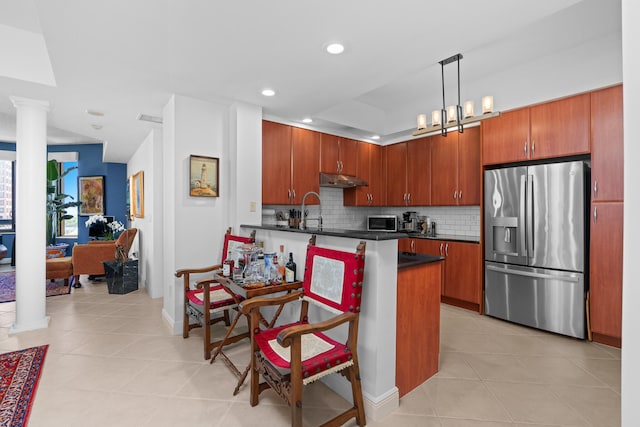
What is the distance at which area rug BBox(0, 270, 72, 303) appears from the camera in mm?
4535

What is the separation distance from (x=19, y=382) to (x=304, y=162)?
3497mm

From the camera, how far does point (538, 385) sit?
2305 mm

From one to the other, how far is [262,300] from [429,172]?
3523 millimetres

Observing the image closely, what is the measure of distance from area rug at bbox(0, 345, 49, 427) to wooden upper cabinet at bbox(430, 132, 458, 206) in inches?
182

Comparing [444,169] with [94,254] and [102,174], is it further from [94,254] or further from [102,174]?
[102,174]

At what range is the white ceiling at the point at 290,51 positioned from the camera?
6.28 feet

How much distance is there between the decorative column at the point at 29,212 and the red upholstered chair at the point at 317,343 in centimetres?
300

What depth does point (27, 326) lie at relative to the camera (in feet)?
10.8

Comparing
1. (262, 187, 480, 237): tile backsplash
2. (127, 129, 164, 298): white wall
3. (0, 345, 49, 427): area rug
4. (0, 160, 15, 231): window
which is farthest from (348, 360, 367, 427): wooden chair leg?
(0, 160, 15, 231): window

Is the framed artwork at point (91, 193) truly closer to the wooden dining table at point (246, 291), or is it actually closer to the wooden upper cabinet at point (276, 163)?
the wooden upper cabinet at point (276, 163)

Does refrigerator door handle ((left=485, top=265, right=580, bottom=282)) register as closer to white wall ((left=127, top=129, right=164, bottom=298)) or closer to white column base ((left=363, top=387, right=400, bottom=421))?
white column base ((left=363, top=387, right=400, bottom=421))

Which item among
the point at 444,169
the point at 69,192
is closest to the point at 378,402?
the point at 444,169

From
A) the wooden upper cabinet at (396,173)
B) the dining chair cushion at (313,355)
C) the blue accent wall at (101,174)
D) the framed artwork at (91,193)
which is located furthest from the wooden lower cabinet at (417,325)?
the framed artwork at (91,193)

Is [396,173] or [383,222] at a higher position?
[396,173]
